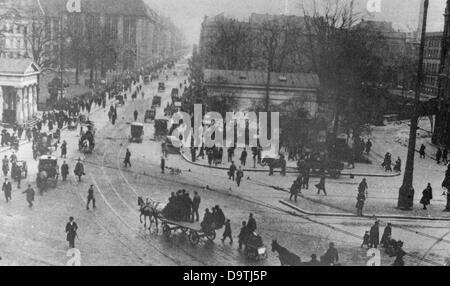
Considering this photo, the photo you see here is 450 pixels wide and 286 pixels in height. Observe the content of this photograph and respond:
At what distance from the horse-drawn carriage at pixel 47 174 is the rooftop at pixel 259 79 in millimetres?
25750

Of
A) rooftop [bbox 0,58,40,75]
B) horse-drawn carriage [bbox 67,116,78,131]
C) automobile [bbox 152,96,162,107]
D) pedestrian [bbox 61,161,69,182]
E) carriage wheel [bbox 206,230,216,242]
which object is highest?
rooftop [bbox 0,58,40,75]

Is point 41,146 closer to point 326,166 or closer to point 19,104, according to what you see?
point 19,104

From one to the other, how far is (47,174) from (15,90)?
67.1 feet

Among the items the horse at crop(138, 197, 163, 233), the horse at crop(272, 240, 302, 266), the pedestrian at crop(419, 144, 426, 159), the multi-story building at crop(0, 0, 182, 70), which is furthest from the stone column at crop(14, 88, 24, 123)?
the multi-story building at crop(0, 0, 182, 70)

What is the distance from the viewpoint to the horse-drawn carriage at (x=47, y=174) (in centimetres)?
2616

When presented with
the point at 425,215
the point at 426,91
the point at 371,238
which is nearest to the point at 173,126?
the point at 425,215

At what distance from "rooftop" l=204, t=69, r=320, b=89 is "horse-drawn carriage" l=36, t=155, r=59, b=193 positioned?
25750 mm

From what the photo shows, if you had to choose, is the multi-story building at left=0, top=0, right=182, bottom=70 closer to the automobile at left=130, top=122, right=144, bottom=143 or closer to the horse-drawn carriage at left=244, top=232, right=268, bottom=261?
the automobile at left=130, top=122, right=144, bottom=143

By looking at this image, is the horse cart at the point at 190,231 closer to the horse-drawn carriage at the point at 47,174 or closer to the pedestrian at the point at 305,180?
the horse-drawn carriage at the point at 47,174

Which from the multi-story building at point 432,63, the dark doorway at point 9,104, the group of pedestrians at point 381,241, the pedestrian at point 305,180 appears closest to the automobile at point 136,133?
the dark doorway at point 9,104

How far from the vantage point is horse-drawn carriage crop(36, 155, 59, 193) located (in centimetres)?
2616

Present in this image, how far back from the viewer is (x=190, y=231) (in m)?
19.5

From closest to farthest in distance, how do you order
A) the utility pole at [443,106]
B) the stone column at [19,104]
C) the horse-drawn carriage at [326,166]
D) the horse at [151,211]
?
1. the horse at [151,211]
2. the horse-drawn carriage at [326,166]
3. the stone column at [19,104]
4. the utility pole at [443,106]

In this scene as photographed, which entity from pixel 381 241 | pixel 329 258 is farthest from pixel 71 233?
pixel 381 241
